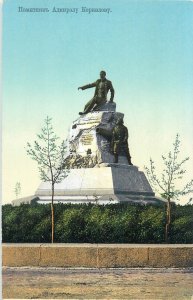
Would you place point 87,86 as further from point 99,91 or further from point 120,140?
point 120,140

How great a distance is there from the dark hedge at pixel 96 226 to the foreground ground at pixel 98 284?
1493 millimetres

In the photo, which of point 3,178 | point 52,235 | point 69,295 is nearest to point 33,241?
point 52,235

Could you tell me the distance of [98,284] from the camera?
9.32m

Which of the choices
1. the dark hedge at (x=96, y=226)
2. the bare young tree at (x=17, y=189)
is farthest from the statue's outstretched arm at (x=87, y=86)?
the dark hedge at (x=96, y=226)

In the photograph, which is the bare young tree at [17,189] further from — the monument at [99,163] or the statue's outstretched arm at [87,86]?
the statue's outstretched arm at [87,86]

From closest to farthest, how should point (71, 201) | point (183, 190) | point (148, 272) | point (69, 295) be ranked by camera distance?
point (69, 295) → point (148, 272) → point (183, 190) → point (71, 201)

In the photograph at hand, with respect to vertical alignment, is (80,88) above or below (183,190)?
above

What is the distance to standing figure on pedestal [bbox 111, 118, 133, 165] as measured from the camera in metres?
14.4

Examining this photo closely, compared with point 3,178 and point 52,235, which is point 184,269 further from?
point 3,178

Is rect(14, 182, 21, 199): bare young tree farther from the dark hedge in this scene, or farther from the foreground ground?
the foreground ground

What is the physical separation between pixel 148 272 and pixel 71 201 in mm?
4584

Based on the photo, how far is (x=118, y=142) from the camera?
1462 cm

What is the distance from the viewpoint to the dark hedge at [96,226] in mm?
11453

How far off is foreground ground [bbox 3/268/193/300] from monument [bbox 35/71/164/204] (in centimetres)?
408
